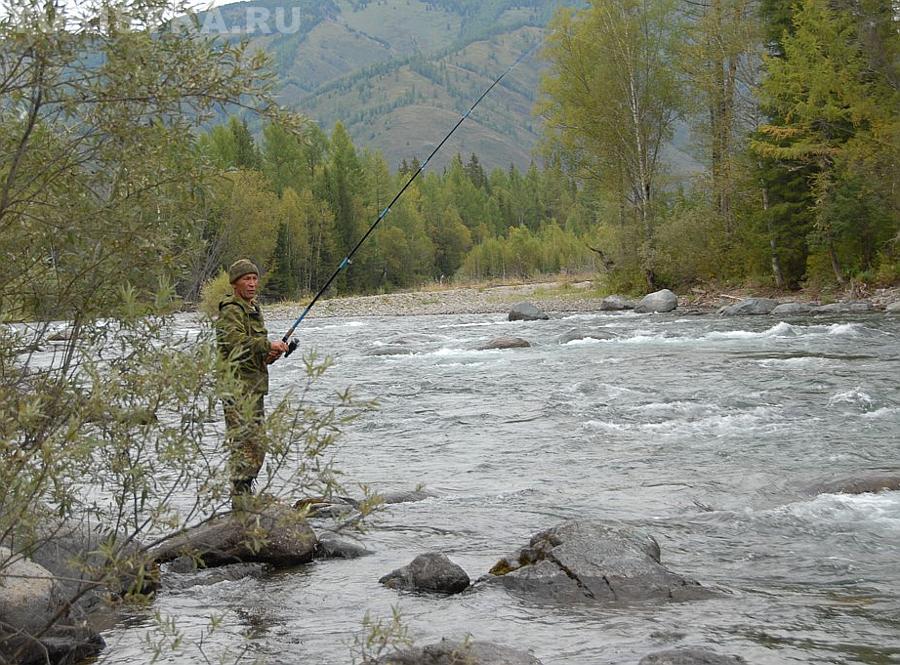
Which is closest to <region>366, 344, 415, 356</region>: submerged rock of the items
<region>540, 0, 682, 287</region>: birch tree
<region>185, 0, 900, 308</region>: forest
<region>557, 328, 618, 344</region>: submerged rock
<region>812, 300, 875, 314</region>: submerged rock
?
<region>557, 328, 618, 344</region>: submerged rock

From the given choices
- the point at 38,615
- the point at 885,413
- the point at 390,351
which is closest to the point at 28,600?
the point at 38,615

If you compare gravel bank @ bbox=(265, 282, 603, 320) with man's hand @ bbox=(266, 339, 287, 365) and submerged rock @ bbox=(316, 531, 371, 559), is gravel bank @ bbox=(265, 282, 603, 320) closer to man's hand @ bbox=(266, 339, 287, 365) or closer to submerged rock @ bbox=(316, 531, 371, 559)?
submerged rock @ bbox=(316, 531, 371, 559)

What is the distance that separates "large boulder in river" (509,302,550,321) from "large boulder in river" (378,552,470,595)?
831 inches

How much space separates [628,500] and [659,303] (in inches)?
808

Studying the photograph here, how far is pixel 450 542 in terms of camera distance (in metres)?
7.24

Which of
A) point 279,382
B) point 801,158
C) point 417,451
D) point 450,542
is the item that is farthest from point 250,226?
point 450,542

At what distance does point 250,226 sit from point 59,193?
163 feet

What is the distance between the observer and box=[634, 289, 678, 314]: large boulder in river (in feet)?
91.6

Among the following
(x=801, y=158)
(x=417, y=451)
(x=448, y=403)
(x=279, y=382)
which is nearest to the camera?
(x=417, y=451)

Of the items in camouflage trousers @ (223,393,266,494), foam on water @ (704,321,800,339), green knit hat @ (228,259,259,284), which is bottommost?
foam on water @ (704,321,800,339)

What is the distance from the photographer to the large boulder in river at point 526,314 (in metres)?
27.4

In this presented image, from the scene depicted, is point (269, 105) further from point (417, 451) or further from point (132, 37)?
point (417, 451)

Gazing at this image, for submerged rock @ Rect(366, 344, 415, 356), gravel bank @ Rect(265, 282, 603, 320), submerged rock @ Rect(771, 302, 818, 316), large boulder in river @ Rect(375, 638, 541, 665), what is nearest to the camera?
large boulder in river @ Rect(375, 638, 541, 665)

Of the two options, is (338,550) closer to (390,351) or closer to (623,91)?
(390,351)
